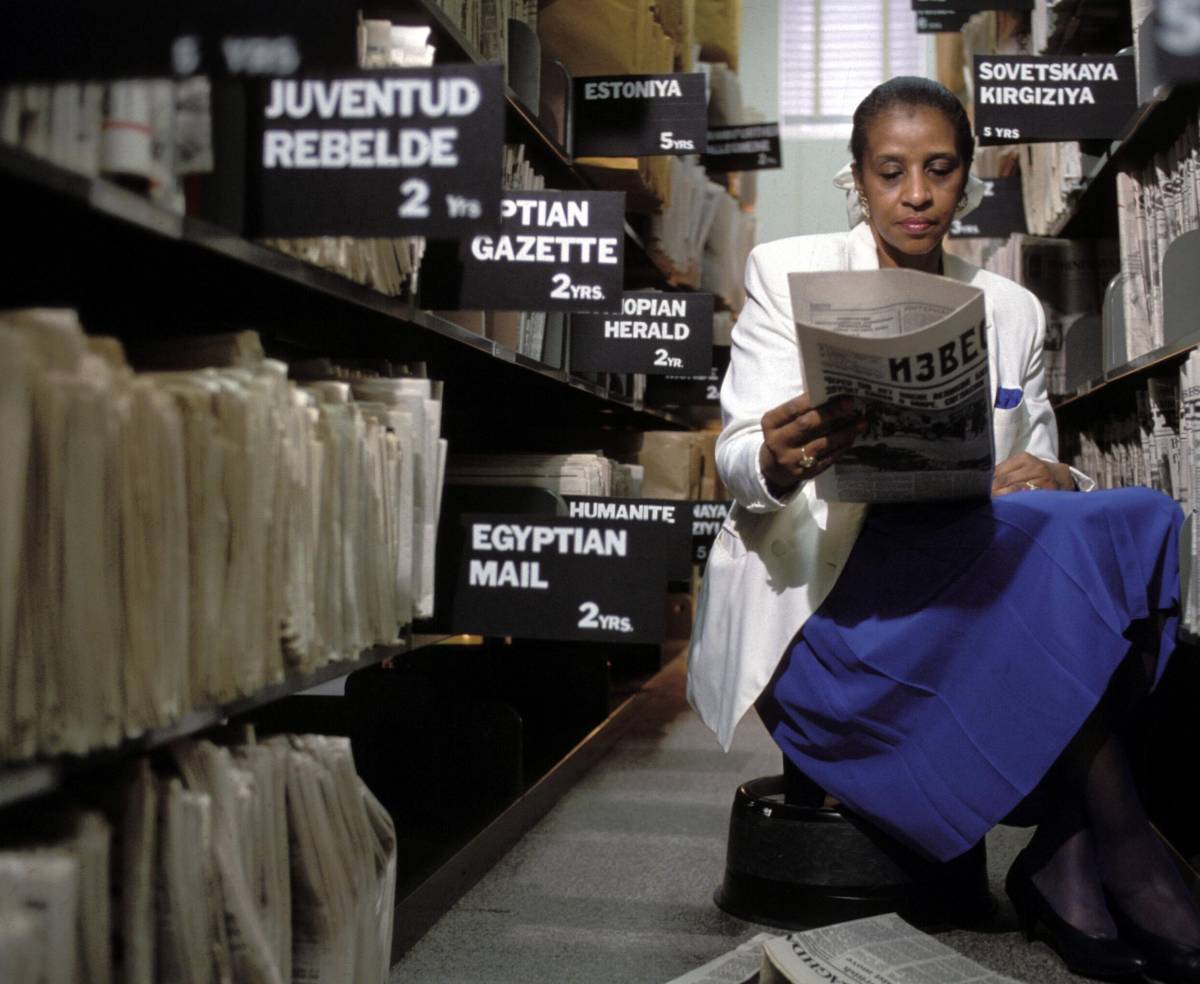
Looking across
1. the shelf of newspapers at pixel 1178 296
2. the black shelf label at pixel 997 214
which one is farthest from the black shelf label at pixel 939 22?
the shelf of newspapers at pixel 1178 296

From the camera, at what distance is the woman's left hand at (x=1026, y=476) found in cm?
182

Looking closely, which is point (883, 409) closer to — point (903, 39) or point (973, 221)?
point (973, 221)

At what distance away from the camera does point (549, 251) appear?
1.78 m

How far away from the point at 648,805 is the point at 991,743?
112 centimetres

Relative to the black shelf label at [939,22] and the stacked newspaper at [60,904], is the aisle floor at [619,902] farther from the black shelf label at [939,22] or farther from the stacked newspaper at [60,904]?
the black shelf label at [939,22]

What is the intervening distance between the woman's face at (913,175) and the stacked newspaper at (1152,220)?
598 mm

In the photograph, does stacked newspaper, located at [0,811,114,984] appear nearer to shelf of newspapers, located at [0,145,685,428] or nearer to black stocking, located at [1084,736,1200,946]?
shelf of newspapers, located at [0,145,685,428]

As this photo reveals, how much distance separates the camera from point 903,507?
1.78 m

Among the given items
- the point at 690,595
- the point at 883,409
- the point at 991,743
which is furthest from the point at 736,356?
the point at 690,595

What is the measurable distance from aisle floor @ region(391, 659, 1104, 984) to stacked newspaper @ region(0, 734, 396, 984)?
38 centimetres

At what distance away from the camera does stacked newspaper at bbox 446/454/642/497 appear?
246cm

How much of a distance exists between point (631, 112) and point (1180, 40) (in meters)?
1.43

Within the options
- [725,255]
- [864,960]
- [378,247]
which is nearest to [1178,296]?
[864,960]

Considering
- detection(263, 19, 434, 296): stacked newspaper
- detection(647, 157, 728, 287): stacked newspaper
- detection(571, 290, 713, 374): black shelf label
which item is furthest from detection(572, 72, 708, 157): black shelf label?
detection(263, 19, 434, 296): stacked newspaper
